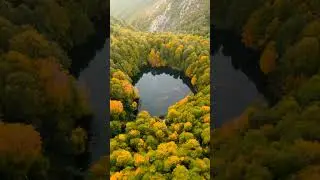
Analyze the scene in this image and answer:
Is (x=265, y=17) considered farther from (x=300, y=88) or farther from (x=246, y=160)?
(x=246, y=160)

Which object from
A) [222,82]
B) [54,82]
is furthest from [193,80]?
[54,82]

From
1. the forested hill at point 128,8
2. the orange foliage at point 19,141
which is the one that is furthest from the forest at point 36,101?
the forested hill at point 128,8

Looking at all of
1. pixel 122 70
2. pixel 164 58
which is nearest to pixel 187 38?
pixel 164 58

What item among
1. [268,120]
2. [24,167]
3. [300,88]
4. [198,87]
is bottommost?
[24,167]

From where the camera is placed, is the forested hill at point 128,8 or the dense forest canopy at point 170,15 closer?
the dense forest canopy at point 170,15

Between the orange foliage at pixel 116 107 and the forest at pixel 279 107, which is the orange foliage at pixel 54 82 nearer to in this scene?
the forest at pixel 279 107

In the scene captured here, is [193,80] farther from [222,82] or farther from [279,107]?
[279,107]
